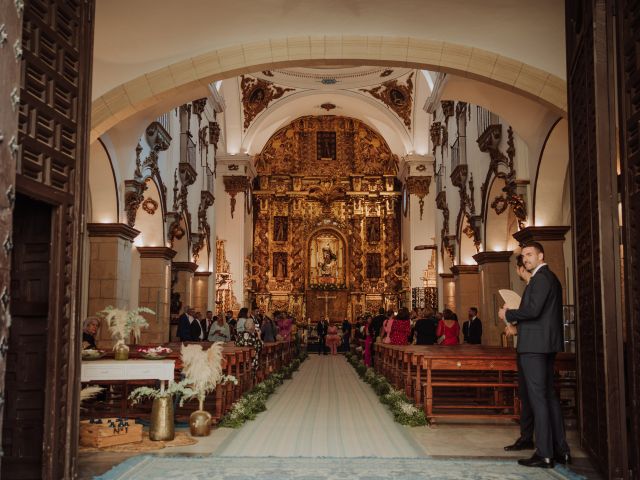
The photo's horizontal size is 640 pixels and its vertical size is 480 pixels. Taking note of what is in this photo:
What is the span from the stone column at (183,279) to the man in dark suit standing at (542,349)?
53.1 feet

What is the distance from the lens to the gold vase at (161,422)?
718 centimetres

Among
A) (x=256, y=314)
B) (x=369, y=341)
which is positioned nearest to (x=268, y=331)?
(x=256, y=314)

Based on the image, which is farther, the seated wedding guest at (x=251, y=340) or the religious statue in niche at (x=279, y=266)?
the religious statue in niche at (x=279, y=266)

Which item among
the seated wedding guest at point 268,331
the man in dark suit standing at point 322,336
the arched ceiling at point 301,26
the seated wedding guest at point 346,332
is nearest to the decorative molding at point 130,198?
the arched ceiling at point 301,26

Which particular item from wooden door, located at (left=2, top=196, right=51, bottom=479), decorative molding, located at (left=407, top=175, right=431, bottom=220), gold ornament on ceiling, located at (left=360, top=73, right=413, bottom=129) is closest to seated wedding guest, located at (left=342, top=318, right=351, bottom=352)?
decorative molding, located at (left=407, top=175, right=431, bottom=220)

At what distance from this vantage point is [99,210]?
1411 cm

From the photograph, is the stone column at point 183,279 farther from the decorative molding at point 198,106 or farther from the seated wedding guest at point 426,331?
the seated wedding guest at point 426,331

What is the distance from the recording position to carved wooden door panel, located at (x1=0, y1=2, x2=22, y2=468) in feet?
12.2

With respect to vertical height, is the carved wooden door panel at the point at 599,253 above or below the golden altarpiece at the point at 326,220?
below

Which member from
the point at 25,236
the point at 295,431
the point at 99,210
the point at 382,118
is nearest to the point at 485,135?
the point at 99,210

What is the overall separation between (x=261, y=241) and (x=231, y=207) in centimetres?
395

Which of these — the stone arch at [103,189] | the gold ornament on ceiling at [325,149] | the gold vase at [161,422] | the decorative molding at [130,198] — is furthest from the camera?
the gold ornament on ceiling at [325,149]

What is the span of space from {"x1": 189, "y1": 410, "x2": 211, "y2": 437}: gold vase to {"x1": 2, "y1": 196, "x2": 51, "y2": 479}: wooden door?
240 cm

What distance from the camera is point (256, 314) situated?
1731 cm
